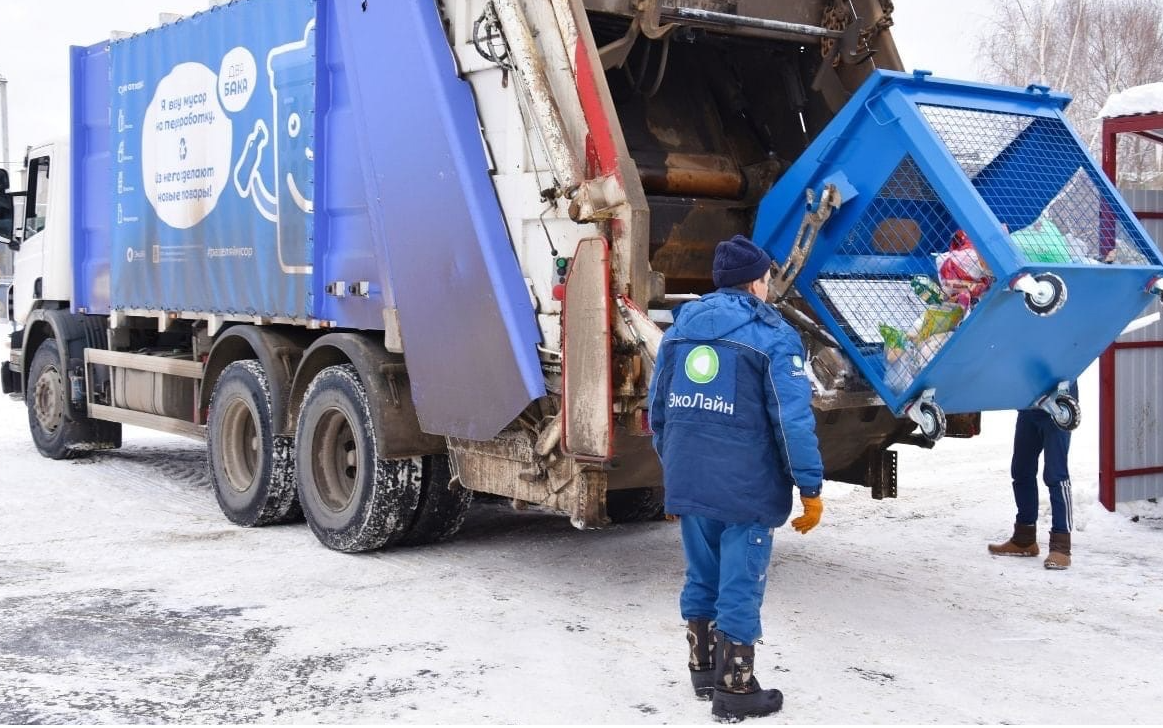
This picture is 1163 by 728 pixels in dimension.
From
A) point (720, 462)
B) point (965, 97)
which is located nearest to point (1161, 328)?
point (965, 97)

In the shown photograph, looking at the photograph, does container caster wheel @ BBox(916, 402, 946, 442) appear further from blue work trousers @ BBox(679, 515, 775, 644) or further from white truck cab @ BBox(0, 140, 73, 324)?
white truck cab @ BBox(0, 140, 73, 324)

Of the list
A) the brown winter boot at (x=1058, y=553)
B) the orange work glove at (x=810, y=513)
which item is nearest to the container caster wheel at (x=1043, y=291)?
the orange work glove at (x=810, y=513)

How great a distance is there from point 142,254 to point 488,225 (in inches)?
162

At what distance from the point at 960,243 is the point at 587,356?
5.08ft

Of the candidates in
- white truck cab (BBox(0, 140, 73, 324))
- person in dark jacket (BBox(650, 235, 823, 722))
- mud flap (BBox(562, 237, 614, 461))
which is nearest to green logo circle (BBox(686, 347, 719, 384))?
person in dark jacket (BBox(650, 235, 823, 722))

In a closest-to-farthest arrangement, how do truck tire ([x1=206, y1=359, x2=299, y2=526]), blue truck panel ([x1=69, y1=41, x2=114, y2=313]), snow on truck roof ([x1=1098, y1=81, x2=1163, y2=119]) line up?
truck tire ([x1=206, y1=359, x2=299, y2=526]), snow on truck roof ([x1=1098, y1=81, x2=1163, y2=119]), blue truck panel ([x1=69, y1=41, x2=114, y2=313])

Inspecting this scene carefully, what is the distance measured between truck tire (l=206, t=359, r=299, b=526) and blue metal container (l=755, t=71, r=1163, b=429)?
3.26 m

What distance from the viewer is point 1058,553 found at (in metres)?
6.86

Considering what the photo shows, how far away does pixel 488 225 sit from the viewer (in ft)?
19.9

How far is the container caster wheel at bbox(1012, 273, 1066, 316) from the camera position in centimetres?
499

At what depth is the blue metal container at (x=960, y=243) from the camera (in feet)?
17.1

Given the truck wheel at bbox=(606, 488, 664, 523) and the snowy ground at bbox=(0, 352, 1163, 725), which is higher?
the truck wheel at bbox=(606, 488, 664, 523)

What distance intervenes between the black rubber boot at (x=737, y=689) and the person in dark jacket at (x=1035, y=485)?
2914mm

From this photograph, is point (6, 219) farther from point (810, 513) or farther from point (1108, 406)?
point (810, 513)
